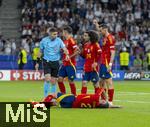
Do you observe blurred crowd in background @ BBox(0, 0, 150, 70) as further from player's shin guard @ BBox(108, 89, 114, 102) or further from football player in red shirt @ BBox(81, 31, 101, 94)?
player's shin guard @ BBox(108, 89, 114, 102)

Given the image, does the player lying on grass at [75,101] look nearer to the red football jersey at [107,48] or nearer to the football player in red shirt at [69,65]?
the red football jersey at [107,48]

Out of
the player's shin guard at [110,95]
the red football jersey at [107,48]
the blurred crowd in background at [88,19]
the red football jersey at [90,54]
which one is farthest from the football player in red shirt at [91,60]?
the blurred crowd in background at [88,19]

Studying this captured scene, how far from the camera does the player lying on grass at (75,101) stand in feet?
59.1

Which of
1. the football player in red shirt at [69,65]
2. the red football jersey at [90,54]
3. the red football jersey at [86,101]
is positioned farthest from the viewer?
the football player in red shirt at [69,65]

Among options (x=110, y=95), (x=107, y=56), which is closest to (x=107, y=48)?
(x=107, y=56)

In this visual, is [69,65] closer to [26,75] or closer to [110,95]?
[110,95]

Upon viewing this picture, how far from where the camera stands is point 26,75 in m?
39.2

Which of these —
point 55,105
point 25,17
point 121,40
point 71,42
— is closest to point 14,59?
point 25,17

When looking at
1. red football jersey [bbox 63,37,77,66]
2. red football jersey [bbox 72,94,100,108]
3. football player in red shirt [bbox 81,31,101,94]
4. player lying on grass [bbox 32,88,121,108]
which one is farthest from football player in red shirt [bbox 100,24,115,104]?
red football jersey [bbox 63,37,77,66]

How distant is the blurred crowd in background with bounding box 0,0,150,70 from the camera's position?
138ft

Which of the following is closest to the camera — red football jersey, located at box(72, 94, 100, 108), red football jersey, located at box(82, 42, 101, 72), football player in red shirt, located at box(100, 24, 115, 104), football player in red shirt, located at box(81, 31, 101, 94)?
red football jersey, located at box(72, 94, 100, 108)

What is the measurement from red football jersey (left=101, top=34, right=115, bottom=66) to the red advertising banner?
1950 centimetres

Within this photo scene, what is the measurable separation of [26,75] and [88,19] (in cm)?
659

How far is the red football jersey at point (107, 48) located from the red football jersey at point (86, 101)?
1.64 meters
